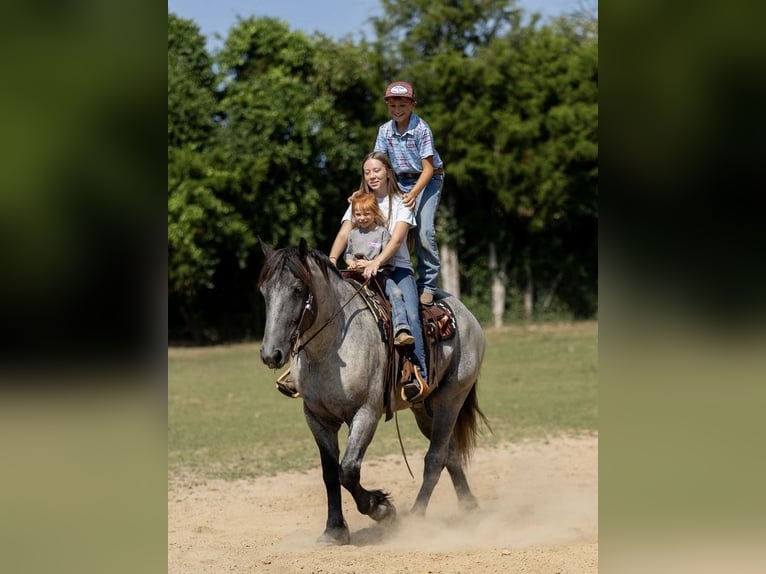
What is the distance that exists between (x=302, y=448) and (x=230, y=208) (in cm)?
1204

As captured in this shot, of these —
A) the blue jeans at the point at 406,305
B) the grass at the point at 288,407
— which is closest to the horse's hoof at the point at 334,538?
the blue jeans at the point at 406,305

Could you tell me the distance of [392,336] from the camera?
271 inches

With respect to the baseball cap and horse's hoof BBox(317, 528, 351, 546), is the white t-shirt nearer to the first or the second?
the baseball cap

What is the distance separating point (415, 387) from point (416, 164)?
1665 millimetres

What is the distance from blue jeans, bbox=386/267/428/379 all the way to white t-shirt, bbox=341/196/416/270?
64 mm

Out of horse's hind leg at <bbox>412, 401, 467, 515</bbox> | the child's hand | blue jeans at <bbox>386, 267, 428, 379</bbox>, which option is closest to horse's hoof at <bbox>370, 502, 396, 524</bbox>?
horse's hind leg at <bbox>412, 401, 467, 515</bbox>

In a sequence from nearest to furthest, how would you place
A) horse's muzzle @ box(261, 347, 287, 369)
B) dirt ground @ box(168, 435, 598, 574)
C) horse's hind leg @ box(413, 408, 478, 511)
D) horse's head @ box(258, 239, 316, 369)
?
1. horse's muzzle @ box(261, 347, 287, 369)
2. horse's head @ box(258, 239, 316, 369)
3. dirt ground @ box(168, 435, 598, 574)
4. horse's hind leg @ box(413, 408, 478, 511)

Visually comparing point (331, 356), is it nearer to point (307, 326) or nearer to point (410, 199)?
point (307, 326)

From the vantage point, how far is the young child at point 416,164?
6.95 metres

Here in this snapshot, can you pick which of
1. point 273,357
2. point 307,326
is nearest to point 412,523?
point 307,326

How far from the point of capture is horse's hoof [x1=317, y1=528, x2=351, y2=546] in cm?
679
